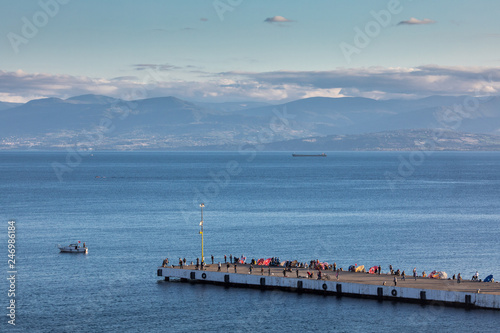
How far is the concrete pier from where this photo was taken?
7100cm

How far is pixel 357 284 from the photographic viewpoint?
76.1m

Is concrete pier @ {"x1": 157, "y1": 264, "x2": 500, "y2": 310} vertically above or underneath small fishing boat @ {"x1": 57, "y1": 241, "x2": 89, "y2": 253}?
underneath

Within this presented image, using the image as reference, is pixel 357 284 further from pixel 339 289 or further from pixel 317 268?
pixel 317 268

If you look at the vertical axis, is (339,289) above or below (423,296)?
above

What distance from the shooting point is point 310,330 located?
6556 centimetres

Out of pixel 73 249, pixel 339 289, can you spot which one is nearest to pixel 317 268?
pixel 339 289

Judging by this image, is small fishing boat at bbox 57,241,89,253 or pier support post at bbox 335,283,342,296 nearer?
pier support post at bbox 335,283,342,296

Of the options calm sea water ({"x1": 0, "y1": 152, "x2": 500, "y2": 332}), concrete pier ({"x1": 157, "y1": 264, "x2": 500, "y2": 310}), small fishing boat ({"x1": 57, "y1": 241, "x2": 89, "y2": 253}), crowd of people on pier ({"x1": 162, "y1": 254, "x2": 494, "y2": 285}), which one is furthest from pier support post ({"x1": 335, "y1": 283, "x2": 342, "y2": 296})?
small fishing boat ({"x1": 57, "y1": 241, "x2": 89, "y2": 253})

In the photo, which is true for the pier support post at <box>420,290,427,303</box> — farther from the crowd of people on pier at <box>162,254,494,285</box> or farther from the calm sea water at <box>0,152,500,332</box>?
the crowd of people on pier at <box>162,254,494,285</box>

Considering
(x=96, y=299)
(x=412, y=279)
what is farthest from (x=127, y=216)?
(x=412, y=279)

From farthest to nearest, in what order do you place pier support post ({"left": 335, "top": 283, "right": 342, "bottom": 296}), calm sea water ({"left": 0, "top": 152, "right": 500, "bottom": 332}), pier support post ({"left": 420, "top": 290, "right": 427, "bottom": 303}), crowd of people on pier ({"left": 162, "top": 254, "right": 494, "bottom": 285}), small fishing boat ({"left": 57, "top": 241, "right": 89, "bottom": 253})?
small fishing boat ({"left": 57, "top": 241, "right": 89, "bottom": 253})
crowd of people on pier ({"left": 162, "top": 254, "right": 494, "bottom": 285})
pier support post ({"left": 335, "top": 283, "right": 342, "bottom": 296})
pier support post ({"left": 420, "top": 290, "right": 427, "bottom": 303})
calm sea water ({"left": 0, "top": 152, "right": 500, "bottom": 332})

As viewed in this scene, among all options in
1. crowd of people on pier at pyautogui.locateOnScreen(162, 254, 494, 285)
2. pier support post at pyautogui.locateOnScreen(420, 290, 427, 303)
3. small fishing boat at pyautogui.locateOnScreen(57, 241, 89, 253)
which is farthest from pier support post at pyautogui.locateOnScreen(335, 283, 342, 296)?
small fishing boat at pyautogui.locateOnScreen(57, 241, 89, 253)

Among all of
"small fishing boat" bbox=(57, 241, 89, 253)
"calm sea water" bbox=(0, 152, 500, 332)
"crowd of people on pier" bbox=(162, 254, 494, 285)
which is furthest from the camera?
"small fishing boat" bbox=(57, 241, 89, 253)

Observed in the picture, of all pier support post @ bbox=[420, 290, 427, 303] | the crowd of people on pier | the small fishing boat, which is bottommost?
pier support post @ bbox=[420, 290, 427, 303]
